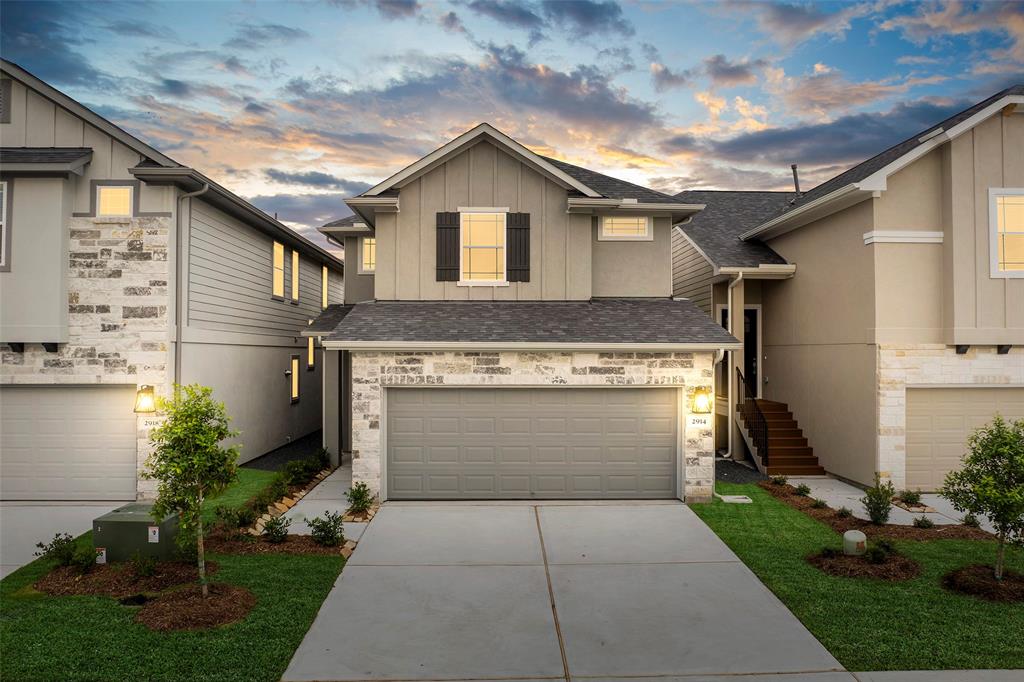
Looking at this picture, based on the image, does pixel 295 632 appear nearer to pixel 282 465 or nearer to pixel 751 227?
pixel 282 465

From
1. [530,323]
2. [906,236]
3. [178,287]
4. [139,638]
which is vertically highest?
[906,236]

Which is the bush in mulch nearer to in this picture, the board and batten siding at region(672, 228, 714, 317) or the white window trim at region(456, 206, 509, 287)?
the white window trim at region(456, 206, 509, 287)

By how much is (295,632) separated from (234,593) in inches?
49.8

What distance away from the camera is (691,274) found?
1733cm

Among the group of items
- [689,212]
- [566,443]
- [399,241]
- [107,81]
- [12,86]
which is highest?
[107,81]

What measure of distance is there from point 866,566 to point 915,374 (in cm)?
594

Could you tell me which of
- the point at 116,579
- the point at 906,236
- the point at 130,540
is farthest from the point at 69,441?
the point at 906,236

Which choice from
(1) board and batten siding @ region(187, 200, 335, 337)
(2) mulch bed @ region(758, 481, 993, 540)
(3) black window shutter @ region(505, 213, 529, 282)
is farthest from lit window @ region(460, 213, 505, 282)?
(2) mulch bed @ region(758, 481, 993, 540)

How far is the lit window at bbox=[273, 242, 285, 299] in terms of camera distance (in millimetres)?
17250

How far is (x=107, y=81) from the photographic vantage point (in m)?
13.9

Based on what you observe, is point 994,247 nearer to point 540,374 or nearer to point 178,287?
point 540,374

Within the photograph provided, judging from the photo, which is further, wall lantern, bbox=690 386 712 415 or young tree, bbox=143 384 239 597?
wall lantern, bbox=690 386 712 415

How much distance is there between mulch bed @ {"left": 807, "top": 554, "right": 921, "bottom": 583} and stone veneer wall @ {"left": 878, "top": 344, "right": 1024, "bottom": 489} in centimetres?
445

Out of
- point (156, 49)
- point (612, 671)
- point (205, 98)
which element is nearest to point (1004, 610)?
point (612, 671)
